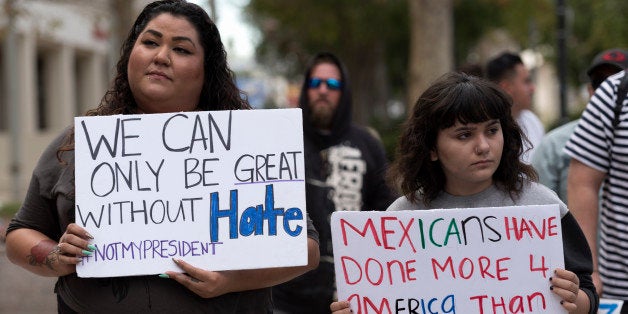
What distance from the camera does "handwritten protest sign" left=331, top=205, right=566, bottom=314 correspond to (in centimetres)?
297

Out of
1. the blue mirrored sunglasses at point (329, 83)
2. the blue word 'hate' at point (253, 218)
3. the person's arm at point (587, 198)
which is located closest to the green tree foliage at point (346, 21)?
the blue mirrored sunglasses at point (329, 83)

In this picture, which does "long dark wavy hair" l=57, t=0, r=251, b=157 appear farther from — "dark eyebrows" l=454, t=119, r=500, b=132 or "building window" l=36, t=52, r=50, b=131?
"building window" l=36, t=52, r=50, b=131

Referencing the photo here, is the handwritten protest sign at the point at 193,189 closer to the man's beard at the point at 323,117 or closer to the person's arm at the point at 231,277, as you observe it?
Answer: the person's arm at the point at 231,277

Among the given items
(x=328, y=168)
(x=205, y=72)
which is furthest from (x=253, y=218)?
(x=328, y=168)

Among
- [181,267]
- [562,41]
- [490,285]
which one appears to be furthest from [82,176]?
[562,41]

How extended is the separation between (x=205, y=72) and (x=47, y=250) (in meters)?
0.69

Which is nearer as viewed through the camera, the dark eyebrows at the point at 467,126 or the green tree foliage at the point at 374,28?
the dark eyebrows at the point at 467,126

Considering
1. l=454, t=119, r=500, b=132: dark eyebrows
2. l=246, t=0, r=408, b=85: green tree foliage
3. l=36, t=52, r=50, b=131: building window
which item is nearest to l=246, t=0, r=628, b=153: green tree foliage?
l=246, t=0, r=408, b=85: green tree foliage

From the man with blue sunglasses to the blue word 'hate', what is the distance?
2.20 metres

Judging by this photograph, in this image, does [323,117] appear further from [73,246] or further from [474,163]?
[73,246]

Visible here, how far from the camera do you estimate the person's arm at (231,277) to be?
2.75 meters

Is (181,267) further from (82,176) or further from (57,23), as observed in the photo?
(57,23)

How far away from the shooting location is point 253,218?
2.87m

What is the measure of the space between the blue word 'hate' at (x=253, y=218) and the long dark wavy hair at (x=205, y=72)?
36 centimetres
